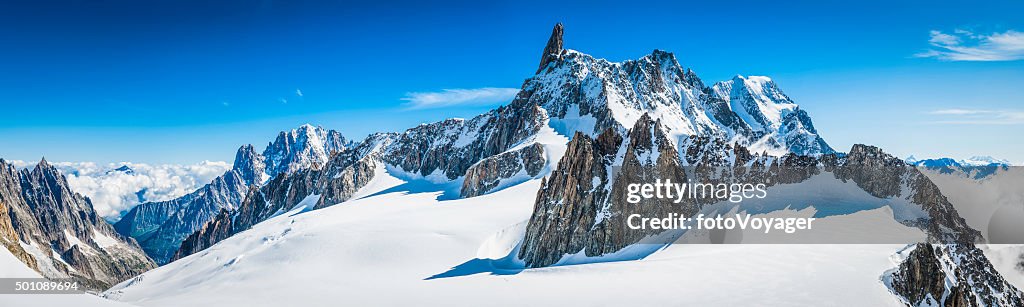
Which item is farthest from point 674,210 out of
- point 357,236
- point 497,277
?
point 357,236

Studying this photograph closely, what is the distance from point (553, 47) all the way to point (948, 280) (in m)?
141

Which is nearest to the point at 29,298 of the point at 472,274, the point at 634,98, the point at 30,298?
the point at 30,298

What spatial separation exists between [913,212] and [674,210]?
22297 mm

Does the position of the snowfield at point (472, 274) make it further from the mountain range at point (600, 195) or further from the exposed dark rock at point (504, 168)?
the exposed dark rock at point (504, 168)

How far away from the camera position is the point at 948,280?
33.7 metres

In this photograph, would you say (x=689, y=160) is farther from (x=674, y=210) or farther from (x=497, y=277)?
(x=497, y=277)

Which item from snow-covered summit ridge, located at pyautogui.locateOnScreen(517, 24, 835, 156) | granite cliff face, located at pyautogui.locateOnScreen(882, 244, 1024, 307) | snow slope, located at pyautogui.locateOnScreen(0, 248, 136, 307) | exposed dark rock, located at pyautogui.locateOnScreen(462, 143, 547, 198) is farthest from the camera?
snow-covered summit ridge, located at pyautogui.locateOnScreen(517, 24, 835, 156)

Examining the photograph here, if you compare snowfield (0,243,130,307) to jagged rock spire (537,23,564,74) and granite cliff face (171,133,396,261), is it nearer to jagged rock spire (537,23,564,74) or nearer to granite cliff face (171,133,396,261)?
granite cliff face (171,133,396,261)

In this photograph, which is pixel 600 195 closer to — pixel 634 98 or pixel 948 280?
pixel 948 280

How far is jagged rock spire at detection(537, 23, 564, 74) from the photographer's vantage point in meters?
166

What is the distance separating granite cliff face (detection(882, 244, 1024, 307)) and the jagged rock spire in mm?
134741

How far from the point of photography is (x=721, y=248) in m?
41.4

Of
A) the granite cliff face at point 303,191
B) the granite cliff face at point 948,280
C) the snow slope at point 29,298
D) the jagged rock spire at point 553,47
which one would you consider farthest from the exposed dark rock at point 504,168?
the snow slope at point 29,298

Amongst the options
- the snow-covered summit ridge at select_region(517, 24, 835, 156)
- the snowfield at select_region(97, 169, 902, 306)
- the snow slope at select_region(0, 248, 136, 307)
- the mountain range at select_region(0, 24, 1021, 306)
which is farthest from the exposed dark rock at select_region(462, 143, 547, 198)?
the snow slope at select_region(0, 248, 136, 307)
